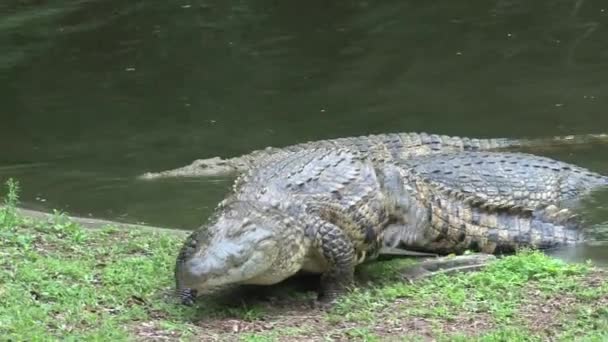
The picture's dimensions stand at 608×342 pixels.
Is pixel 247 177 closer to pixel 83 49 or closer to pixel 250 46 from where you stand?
pixel 250 46

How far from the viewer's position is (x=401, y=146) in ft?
33.0

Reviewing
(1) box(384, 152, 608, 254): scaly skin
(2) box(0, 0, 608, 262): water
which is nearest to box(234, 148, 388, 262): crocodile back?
(1) box(384, 152, 608, 254): scaly skin

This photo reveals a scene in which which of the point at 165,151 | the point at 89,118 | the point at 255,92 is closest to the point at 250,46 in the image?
the point at 255,92

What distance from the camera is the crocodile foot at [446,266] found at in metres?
5.89

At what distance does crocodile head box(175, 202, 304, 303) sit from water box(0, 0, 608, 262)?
9.34 feet

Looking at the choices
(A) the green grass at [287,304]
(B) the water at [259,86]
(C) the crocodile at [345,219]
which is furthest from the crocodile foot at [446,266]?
(B) the water at [259,86]

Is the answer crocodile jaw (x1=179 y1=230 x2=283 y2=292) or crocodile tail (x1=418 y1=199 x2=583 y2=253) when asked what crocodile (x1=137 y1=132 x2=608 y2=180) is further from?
crocodile jaw (x1=179 y1=230 x2=283 y2=292)

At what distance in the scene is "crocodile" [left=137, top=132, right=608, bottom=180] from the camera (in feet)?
32.5

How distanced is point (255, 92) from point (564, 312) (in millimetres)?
8470

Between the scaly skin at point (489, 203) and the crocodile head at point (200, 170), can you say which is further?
the crocodile head at point (200, 170)

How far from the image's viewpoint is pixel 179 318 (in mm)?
5152

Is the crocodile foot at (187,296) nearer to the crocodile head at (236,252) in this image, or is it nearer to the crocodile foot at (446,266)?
the crocodile head at (236,252)

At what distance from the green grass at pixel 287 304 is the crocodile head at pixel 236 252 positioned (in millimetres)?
220

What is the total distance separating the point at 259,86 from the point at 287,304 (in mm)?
7926
